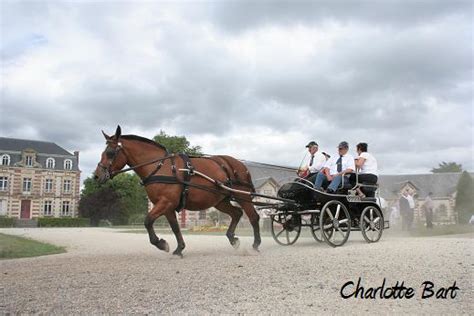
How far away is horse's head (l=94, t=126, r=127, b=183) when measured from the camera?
26.5ft

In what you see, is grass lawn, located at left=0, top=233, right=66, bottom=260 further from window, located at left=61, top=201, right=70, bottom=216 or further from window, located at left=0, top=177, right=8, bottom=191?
window, located at left=61, top=201, right=70, bottom=216

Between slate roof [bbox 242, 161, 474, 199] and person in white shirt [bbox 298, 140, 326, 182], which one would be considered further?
slate roof [bbox 242, 161, 474, 199]

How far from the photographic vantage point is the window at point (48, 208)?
62375mm

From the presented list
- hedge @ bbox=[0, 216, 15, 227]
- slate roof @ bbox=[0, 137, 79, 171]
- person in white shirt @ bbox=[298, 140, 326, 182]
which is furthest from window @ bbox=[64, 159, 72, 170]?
person in white shirt @ bbox=[298, 140, 326, 182]

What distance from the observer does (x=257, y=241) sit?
8.92 metres

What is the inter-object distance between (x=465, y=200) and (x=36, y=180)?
54.6m

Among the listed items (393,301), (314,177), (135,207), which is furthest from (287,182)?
(135,207)

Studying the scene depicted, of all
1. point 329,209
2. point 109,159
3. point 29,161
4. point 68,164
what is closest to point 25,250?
point 109,159

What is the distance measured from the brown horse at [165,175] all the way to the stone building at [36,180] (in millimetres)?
58409

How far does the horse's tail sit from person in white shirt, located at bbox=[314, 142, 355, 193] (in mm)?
1585

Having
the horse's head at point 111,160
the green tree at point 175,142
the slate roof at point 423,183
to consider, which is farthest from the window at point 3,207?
the horse's head at point 111,160

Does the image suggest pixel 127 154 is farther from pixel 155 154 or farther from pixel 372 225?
pixel 372 225
